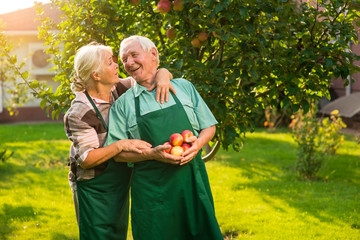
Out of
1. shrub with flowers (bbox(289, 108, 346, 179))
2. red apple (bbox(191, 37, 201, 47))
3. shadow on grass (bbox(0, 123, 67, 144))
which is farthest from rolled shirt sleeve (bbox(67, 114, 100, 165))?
shadow on grass (bbox(0, 123, 67, 144))

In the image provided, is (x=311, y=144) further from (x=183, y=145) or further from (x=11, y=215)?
(x=183, y=145)

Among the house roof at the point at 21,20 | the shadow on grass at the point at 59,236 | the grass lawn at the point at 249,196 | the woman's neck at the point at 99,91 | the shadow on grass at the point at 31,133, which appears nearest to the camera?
the woman's neck at the point at 99,91

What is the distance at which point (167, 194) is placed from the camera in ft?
8.04

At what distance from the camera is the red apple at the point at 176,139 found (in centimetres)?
235

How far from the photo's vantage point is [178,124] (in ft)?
8.09

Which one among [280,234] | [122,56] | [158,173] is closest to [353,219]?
[280,234]

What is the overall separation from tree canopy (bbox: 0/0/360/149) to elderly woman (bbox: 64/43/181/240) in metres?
0.75

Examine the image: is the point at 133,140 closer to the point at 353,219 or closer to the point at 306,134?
the point at 353,219

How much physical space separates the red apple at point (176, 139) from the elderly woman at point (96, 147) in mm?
135

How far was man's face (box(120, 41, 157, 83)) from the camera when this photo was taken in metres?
2.48

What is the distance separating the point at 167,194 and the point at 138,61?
77 cm

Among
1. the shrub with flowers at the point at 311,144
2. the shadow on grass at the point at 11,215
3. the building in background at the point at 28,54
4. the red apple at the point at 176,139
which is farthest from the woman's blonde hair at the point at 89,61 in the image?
the building in background at the point at 28,54

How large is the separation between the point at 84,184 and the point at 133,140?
1.53 ft

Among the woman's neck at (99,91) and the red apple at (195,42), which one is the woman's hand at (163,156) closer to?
the woman's neck at (99,91)
